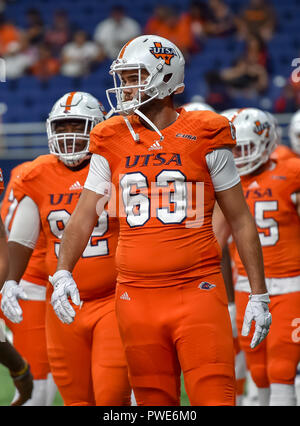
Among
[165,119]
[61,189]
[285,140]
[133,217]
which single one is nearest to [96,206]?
[133,217]

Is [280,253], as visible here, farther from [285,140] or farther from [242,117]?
[285,140]

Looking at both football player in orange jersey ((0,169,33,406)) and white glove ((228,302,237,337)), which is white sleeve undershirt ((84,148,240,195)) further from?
white glove ((228,302,237,337))

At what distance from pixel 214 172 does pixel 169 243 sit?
311mm

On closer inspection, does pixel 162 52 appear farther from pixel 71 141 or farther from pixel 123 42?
pixel 123 42

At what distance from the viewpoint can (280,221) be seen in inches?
168

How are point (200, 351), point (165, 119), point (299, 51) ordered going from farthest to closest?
point (299, 51) → point (165, 119) → point (200, 351)

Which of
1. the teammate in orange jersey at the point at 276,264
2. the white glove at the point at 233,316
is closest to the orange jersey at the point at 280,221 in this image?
the teammate in orange jersey at the point at 276,264

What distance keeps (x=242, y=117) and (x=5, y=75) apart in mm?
7594

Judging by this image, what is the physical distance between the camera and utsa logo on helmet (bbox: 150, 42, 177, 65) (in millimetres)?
3086

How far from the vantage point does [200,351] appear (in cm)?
287

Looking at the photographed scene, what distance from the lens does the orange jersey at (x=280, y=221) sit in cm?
427

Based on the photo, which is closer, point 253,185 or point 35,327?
point 35,327

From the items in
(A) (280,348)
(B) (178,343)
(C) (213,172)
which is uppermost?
(C) (213,172)

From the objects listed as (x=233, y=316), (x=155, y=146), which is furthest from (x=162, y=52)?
(x=233, y=316)
